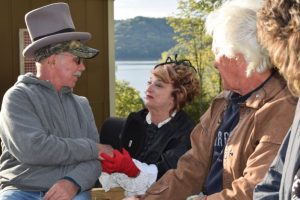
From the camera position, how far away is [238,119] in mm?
2199

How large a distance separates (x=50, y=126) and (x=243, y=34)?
1186 mm

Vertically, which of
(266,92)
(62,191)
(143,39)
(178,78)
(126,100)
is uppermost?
(266,92)

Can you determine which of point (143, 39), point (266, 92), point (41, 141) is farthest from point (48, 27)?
point (143, 39)

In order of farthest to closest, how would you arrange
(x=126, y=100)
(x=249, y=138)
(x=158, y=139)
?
1. (x=126, y=100)
2. (x=158, y=139)
3. (x=249, y=138)

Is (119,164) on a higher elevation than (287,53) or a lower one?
lower

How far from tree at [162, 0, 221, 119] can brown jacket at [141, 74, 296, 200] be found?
4895 millimetres

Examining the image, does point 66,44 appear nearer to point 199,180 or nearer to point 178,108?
point 178,108

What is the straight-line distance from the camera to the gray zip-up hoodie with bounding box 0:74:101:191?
2707 millimetres

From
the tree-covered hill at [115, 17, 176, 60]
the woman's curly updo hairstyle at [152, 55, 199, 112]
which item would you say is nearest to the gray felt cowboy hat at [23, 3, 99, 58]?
the woman's curly updo hairstyle at [152, 55, 199, 112]

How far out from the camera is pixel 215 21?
223 centimetres

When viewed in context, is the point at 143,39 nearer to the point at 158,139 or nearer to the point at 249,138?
the point at 158,139

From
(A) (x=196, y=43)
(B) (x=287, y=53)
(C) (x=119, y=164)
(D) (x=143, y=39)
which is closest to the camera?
(B) (x=287, y=53)

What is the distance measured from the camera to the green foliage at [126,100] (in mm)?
7339

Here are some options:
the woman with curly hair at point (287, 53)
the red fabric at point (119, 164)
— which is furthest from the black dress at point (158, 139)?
the woman with curly hair at point (287, 53)
